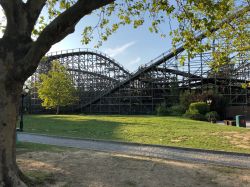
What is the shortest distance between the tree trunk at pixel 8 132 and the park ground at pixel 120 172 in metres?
0.80

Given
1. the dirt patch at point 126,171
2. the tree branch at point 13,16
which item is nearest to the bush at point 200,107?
the dirt patch at point 126,171

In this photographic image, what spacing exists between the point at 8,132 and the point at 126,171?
336cm

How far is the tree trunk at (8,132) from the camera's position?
5734 mm

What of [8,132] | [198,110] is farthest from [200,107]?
[8,132]

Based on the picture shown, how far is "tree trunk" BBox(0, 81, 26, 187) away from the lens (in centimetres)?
573

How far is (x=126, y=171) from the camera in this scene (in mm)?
7828

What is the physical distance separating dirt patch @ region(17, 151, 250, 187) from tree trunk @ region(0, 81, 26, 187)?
3.78 ft

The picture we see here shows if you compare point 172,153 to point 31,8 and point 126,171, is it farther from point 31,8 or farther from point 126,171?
point 31,8

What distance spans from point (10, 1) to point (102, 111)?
44750 mm

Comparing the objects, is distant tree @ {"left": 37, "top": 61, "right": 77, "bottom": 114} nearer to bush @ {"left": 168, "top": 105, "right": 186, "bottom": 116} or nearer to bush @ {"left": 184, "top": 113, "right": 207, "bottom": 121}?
bush @ {"left": 168, "top": 105, "right": 186, "bottom": 116}

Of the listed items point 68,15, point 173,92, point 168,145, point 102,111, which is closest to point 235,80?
point 173,92

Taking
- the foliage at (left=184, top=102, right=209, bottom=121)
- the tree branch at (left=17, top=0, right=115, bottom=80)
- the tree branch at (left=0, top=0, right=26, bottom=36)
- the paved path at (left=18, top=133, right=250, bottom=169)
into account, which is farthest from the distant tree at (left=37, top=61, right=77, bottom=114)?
the tree branch at (left=17, top=0, right=115, bottom=80)

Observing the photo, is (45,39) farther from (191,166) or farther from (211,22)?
(191,166)

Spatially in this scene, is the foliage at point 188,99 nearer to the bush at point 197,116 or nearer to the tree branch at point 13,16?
the bush at point 197,116
